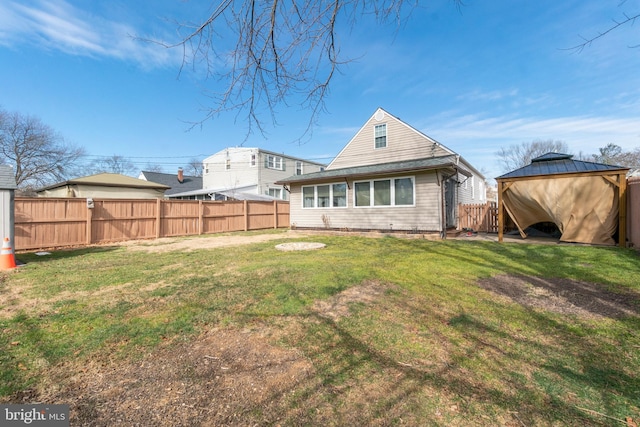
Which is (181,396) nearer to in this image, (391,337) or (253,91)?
(391,337)

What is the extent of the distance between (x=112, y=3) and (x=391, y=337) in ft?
16.0

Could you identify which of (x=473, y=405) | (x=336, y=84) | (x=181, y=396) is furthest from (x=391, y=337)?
(x=336, y=84)

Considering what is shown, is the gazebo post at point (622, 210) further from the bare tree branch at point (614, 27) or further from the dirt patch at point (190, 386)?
the dirt patch at point (190, 386)

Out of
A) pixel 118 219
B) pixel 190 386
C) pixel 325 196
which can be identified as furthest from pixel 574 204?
pixel 118 219

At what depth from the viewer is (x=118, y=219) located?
11.7m

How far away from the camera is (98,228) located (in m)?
11.0

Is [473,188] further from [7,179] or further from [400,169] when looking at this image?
[7,179]

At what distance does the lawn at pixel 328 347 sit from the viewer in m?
1.81

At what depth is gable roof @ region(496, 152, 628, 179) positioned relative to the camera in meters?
8.35

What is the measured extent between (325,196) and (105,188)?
16.8 m

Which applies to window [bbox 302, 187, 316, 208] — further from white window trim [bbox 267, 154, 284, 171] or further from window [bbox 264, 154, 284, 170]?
white window trim [bbox 267, 154, 284, 171]

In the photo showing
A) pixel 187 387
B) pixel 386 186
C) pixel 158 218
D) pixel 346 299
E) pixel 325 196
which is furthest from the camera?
pixel 325 196

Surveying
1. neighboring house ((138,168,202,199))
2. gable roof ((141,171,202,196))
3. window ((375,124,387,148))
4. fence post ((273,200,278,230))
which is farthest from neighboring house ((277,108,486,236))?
gable roof ((141,171,202,196))

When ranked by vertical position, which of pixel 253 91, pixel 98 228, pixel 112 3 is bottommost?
pixel 98 228
